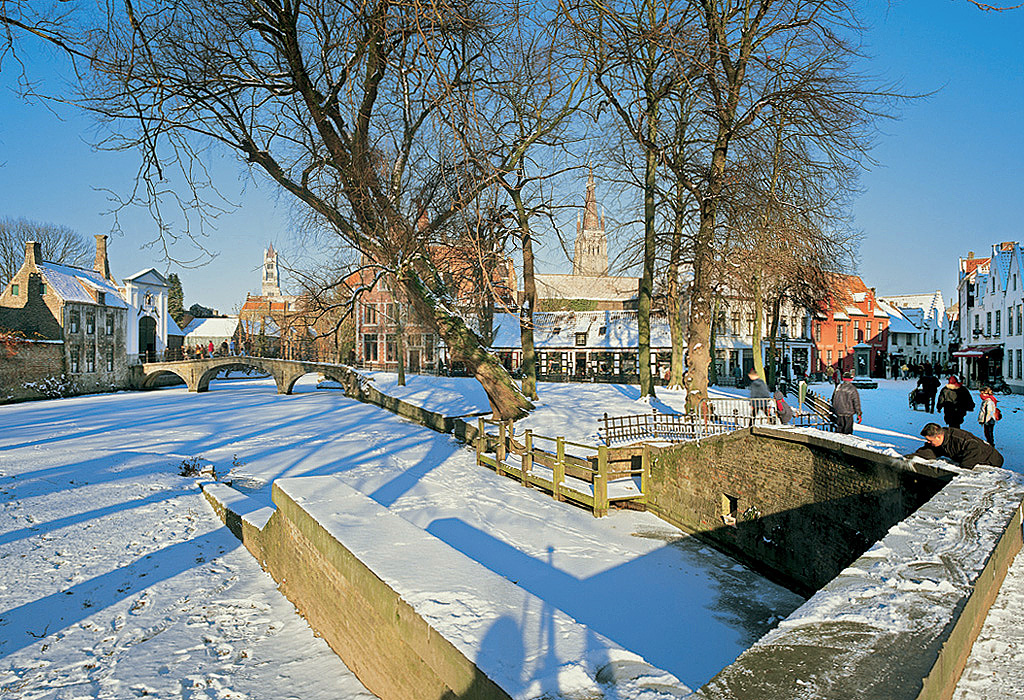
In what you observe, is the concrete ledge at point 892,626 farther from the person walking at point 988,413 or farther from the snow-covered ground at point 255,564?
the person walking at point 988,413

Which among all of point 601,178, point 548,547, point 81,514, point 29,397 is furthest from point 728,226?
point 29,397

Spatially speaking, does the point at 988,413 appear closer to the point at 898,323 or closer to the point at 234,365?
the point at 898,323

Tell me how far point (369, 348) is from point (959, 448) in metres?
50.8

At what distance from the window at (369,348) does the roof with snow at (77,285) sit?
18086mm

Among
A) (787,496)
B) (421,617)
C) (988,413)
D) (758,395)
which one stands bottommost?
(787,496)

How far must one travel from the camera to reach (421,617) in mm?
3258

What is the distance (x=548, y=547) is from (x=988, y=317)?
3561 centimetres

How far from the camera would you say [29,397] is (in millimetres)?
37812

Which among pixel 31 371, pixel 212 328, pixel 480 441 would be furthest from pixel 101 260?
pixel 480 441

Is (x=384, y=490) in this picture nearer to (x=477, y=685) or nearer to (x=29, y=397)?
(x=477, y=685)

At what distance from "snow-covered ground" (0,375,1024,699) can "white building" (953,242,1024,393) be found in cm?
1445

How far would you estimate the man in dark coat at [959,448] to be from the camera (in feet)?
23.6

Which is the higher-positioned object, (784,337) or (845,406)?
(784,337)

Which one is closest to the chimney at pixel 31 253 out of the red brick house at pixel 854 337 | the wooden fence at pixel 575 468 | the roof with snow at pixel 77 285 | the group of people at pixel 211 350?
the roof with snow at pixel 77 285
